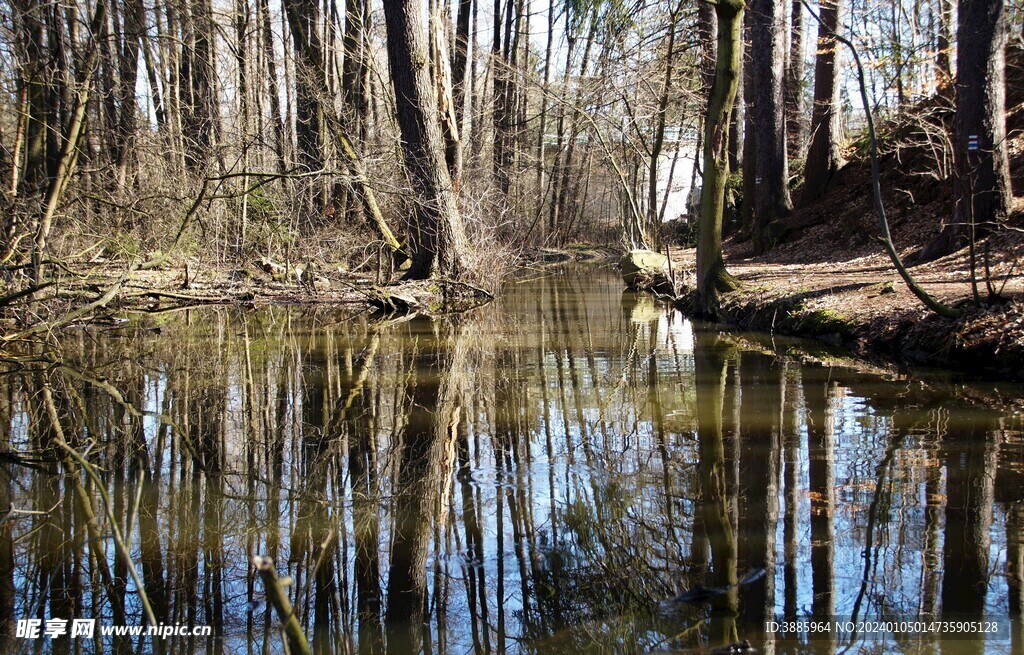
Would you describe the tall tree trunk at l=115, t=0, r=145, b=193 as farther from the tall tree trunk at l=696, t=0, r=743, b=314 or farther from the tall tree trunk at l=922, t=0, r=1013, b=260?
the tall tree trunk at l=922, t=0, r=1013, b=260

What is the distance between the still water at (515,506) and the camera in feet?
10.7

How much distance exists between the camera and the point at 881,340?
910 centimetres

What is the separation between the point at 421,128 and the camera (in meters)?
14.2

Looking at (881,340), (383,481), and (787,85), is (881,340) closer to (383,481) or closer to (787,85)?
(383,481)

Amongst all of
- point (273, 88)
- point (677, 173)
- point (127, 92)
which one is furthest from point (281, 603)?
point (677, 173)

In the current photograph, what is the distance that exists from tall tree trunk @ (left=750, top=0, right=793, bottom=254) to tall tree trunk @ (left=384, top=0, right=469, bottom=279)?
298 inches

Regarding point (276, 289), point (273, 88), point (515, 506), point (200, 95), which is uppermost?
point (273, 88)

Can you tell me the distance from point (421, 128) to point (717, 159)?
5013 mm

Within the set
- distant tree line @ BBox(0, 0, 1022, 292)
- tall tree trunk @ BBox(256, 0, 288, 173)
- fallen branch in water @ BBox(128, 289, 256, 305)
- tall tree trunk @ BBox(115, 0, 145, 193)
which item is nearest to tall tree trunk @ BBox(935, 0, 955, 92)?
distant tree line @ BBox(0, 0, 1022, 292)

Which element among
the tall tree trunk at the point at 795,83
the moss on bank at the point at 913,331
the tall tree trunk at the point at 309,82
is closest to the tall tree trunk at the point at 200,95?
the tall tree trunk at the point at 309,82

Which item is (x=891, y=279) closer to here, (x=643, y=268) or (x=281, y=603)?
(x=643, y=268)

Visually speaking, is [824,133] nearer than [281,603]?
No

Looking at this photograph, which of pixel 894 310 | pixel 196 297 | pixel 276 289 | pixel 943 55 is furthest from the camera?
pixel 943 55

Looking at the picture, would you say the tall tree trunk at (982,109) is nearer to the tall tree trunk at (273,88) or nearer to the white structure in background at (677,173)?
the white structure in background at (677,173)
